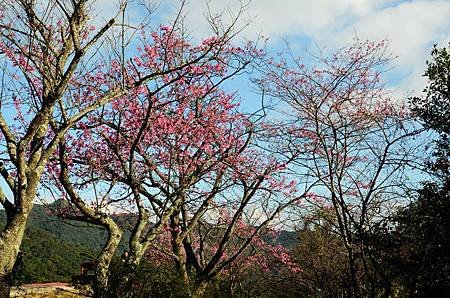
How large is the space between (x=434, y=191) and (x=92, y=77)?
5154 mm

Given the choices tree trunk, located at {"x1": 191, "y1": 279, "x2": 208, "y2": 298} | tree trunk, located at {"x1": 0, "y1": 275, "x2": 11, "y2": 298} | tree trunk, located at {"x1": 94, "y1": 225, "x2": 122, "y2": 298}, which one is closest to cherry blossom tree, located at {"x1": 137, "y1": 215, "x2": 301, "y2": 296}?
tree trunk, located at {"x1": 191, "y1": 279, "x2": 208, "y2": 298}

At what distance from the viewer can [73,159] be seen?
267 inches

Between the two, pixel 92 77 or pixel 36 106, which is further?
pixel 92 77

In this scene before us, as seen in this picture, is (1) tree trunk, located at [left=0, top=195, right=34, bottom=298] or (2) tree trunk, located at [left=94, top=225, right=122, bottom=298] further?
(2) tree trunk, located at [left=94, top=225, right=122, bottom=298]

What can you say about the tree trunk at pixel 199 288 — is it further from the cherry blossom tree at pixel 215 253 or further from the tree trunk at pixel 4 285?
the tree trunk at pixel 4 285

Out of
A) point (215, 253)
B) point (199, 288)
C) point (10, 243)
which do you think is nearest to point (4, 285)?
point (10, 243)

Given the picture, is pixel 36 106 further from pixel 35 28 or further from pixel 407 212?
pixel 407 212

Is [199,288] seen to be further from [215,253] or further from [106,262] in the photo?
[106,262]

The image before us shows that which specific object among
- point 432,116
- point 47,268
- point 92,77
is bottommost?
point 47,268

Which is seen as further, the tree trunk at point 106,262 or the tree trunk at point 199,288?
the tree trunk at point 199,288

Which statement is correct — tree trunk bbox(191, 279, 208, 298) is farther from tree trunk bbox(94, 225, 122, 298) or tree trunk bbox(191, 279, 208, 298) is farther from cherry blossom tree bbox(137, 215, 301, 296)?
tree trunk bbox(94, 225, 122, 298)

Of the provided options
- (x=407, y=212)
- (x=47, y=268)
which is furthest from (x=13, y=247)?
(x=47, y=268)

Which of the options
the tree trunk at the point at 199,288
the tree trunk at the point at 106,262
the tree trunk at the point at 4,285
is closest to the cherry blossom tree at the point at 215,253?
the tree trunk at the point at 199,288

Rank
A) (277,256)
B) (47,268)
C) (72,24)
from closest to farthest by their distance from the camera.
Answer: (72,24) < (277,256) < (47,268)
